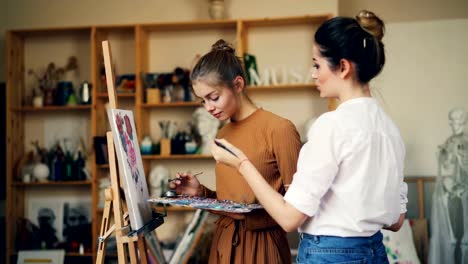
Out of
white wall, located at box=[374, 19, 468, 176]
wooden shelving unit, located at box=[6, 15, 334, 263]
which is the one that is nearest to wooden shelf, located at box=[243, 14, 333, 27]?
wooden shelving unit, located at box=[6, 15, 334, 263]

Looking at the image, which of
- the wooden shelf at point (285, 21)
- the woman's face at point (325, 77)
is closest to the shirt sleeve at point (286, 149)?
the woman's face at point (325, 77)

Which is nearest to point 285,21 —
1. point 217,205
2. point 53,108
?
point 53,108

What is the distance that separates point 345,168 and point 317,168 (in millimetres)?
77

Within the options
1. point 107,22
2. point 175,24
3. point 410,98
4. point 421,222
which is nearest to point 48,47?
point 107,22

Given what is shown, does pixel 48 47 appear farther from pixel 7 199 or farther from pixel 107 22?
pixel 7 199

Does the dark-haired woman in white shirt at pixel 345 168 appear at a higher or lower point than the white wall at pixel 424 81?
Answer: lower

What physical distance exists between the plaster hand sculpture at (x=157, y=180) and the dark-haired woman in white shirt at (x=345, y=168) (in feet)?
10.8

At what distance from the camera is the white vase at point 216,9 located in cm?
478

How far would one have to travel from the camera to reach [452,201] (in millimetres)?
4301

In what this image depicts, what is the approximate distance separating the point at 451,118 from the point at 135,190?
9.91ft

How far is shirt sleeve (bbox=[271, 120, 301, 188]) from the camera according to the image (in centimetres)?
190

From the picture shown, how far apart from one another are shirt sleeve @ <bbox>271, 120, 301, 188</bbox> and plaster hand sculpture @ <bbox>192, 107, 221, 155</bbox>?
109 inches

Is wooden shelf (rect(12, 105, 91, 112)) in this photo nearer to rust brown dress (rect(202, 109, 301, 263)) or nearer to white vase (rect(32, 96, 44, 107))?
white vase (rect(32, 96, 44, 107))

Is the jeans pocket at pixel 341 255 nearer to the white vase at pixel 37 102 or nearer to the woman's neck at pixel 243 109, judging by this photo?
the woman's neck at pixel 243 109
